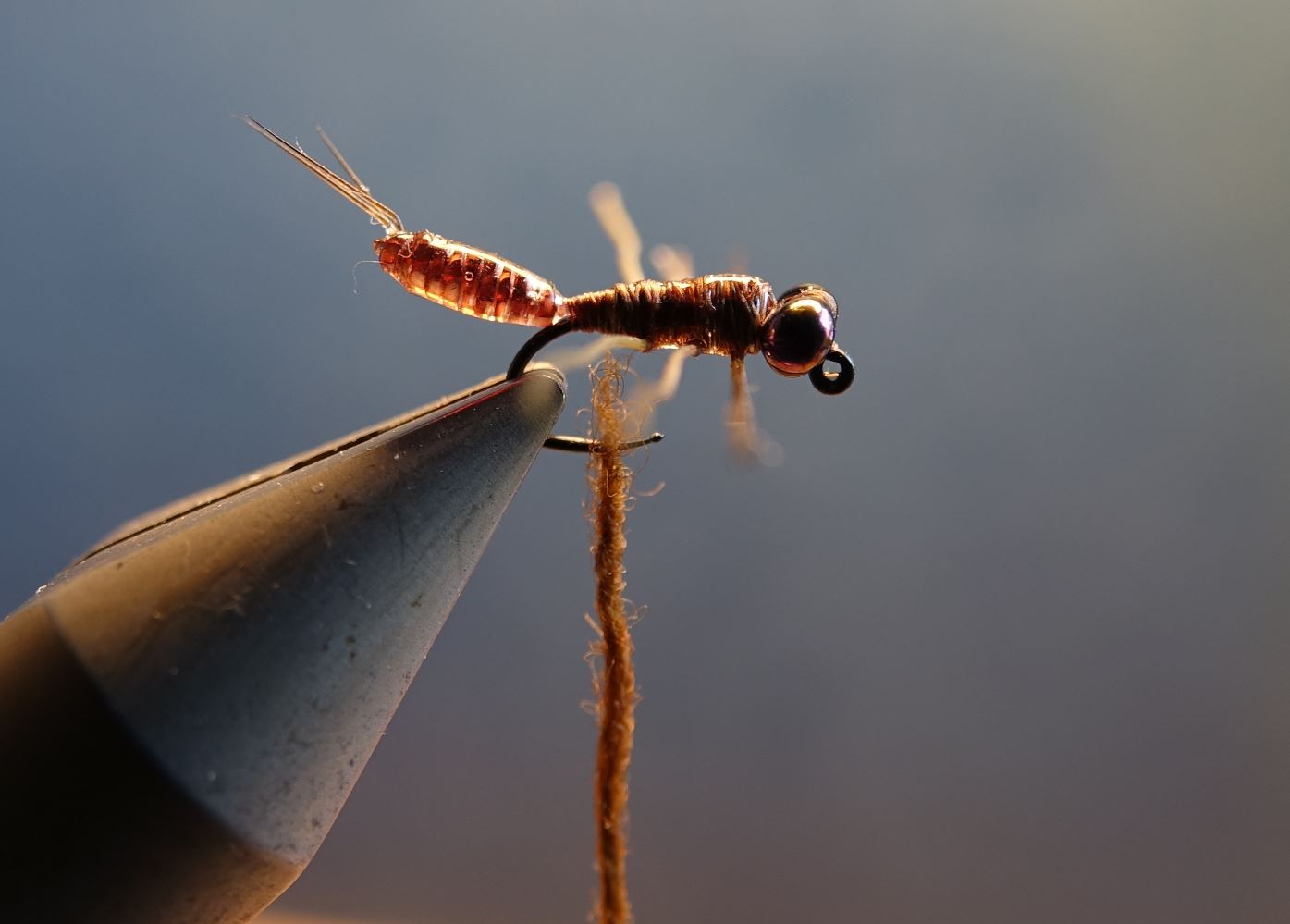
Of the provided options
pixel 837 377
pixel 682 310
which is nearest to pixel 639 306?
pixel 682 310

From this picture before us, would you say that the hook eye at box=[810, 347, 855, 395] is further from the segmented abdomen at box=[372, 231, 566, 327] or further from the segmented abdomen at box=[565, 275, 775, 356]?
the segmented abdomen at box=[372, 231, 566, 327]

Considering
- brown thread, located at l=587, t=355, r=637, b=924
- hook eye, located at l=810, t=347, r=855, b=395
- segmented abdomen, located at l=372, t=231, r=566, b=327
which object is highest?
segmented abdomen, located at l=372, t=231, r=566, b=327

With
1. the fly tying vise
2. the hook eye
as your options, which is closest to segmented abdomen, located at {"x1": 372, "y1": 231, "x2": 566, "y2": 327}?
the fly tying vise

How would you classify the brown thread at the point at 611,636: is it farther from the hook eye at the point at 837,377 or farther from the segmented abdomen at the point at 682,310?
the hook eye at the point at 837,377

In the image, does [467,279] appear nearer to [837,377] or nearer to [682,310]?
[682,310]

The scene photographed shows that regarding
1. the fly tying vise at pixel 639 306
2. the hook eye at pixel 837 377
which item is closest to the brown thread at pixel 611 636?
the fly tying vise at pixel 639 306

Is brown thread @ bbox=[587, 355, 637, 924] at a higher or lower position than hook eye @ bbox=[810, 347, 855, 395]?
lower
